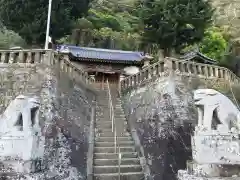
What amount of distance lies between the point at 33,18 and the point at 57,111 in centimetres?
1140

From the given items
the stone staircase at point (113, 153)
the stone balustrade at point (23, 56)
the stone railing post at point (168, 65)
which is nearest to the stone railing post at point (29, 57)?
the stone balustrade at point (23, 56)

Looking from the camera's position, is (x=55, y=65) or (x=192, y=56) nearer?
(x=55, y=65)

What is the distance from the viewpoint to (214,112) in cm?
823

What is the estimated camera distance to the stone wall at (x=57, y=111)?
1026cm

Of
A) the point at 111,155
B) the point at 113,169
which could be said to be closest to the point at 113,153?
the point at 111,155

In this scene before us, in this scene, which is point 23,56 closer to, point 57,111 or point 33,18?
point 57,111

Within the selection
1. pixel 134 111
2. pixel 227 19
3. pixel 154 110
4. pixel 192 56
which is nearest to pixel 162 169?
pixel 154 110

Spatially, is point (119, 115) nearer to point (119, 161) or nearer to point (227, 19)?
point (119, 161)

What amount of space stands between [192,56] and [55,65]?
38.9ft

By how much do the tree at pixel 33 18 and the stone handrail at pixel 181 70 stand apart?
8333 mm

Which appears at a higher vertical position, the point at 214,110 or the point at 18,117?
the point at 214,110

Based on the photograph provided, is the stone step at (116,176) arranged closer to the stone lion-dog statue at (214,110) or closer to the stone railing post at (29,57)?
the stone lion-dog statue at (214,110)

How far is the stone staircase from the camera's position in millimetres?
10383

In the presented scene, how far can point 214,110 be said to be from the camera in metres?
8.16
